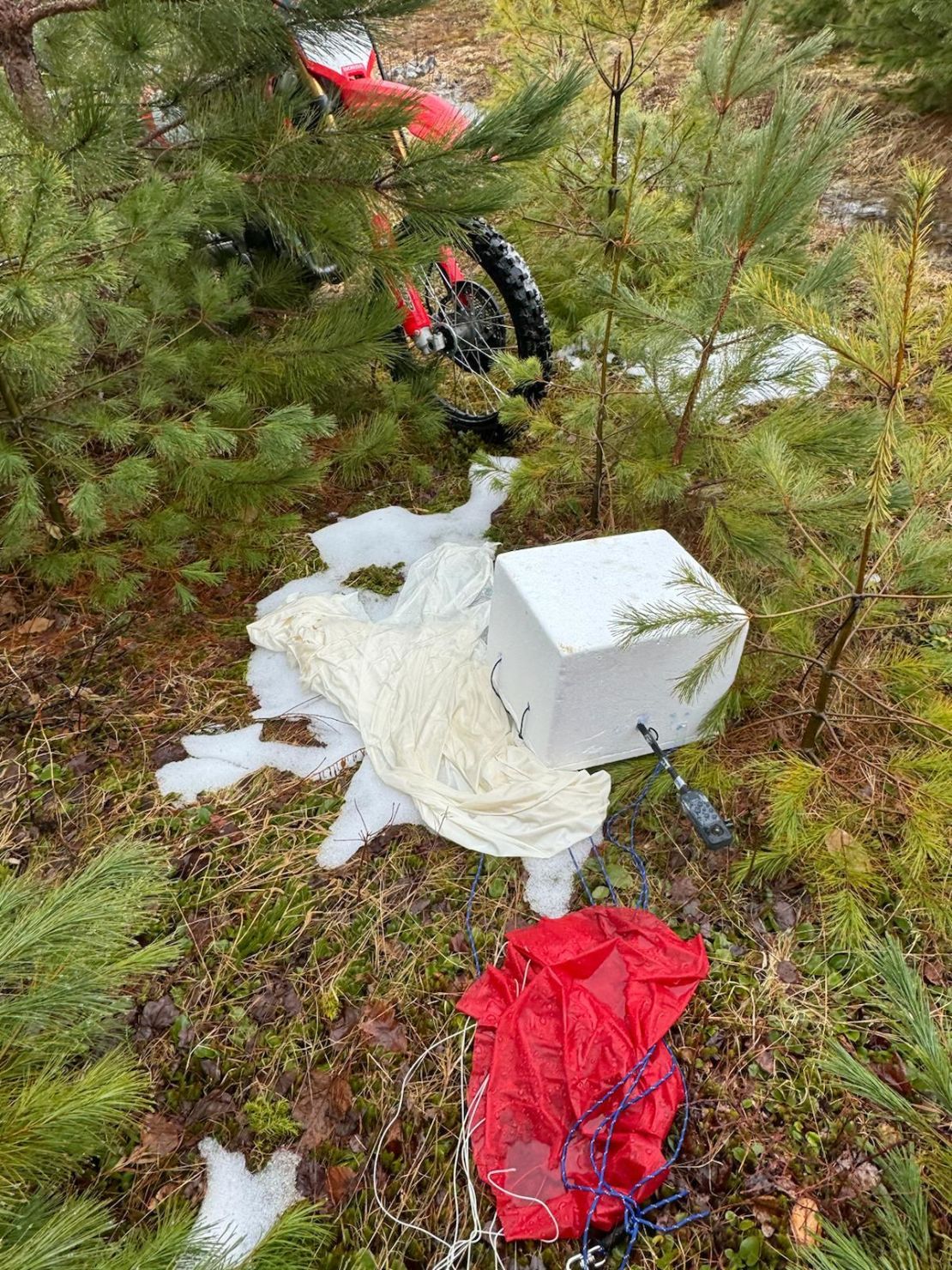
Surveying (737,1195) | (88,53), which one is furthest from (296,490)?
(737,1195)

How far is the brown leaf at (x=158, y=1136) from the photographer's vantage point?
1448mm

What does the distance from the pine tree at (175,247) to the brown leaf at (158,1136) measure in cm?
143

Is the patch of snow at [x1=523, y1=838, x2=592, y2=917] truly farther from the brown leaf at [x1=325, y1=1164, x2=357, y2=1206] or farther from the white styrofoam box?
the brown leaf at [x1=325, y1=1164, x2=357, y2=1206]

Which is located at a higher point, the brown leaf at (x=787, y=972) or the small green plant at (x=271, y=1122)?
the small green plant at (x=271, y=1122)

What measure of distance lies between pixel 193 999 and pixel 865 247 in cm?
204

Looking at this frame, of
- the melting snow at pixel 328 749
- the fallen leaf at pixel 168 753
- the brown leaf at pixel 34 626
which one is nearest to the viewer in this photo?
the melting snow at pixel 328 749

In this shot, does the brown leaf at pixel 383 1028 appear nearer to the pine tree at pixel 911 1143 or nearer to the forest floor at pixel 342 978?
the forest floor at pixel 342 978

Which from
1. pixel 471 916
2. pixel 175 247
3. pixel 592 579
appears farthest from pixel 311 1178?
pixel 175 247

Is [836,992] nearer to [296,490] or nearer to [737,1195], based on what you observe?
[737,1195]

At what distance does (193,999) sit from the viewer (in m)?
1.67

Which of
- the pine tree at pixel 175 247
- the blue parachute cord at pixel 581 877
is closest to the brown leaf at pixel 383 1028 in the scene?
the blue parachute cord at pixel 581 877

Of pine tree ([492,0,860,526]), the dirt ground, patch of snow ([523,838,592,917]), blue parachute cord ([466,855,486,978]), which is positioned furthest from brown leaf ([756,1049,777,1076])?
the dirt ground

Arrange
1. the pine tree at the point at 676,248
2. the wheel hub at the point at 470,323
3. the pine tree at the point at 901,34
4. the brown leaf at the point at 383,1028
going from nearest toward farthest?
the brown leaf at the point at 383,1028 → the pine tree at the point at 676,248 → the wheel hub at the point at 470,323 → the pine tree at the point at 901,34

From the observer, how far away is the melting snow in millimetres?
1921
